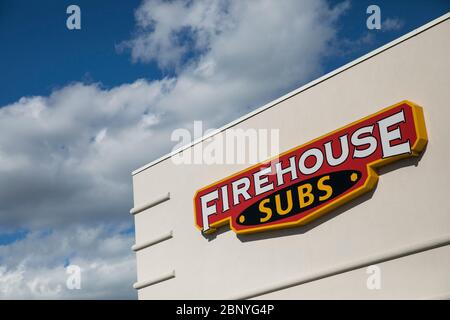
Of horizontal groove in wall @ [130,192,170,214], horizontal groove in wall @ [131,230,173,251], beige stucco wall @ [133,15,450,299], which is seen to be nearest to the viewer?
beige stucco wall @ [133,15,450,299]

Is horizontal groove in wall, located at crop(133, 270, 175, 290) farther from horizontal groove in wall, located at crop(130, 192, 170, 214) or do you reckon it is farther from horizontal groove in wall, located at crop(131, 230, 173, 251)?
horizontal groove in wall, located at crop(130, 192, 170, 214)

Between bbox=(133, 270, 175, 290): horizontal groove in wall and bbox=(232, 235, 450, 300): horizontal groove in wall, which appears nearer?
bbox=(232, 235, 450, 300): horizontal groove in wall

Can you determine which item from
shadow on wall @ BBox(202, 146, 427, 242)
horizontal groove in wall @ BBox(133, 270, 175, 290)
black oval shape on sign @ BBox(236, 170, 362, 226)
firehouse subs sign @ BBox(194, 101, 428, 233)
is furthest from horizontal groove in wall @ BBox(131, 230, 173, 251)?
black oval shape on sign @ BBox(236, 170, 362, 226)

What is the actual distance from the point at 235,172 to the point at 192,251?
8.27 ft

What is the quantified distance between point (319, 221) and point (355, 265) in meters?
1.37

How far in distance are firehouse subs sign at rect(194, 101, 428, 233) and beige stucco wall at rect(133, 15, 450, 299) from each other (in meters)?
0.26

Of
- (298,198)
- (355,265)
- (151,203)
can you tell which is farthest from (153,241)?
(355,265)

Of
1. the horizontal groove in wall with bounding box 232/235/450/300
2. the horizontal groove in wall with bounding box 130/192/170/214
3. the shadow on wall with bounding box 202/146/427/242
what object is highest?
the horizontal groove in wall with bounding box 130/192/170/214

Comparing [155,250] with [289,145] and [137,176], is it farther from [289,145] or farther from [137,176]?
[289,145]

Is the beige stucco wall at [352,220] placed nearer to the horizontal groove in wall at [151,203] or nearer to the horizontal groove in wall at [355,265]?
the horizontal groove in wall at [355,265]

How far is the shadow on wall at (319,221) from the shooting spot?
37.5ft

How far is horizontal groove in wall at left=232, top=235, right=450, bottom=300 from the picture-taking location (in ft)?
35.1

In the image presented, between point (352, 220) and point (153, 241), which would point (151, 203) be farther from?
point (352, 220)

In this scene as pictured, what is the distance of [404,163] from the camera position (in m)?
11.4
